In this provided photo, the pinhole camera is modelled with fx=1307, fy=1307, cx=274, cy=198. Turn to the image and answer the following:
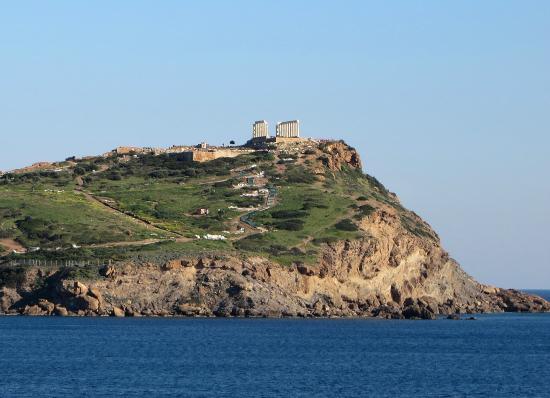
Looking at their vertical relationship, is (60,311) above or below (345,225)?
below

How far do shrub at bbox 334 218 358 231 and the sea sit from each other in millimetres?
21758

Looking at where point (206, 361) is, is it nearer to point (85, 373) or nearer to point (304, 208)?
point (85, 373)

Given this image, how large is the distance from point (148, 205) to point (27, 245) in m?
27.6

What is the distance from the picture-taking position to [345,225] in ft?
561

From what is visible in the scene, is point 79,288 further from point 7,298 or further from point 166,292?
point 166,292

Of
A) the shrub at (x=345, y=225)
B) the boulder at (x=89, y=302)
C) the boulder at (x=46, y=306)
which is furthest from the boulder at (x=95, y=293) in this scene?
the shrub at (x=345, y=225)

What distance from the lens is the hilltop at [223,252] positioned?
476 ft

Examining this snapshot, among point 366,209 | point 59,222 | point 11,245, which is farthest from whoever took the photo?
point 366,209

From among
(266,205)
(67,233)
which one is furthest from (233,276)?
(266,205)

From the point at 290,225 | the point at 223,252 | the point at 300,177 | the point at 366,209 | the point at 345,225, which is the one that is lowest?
the point at 223,252

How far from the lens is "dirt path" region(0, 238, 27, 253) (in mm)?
156337

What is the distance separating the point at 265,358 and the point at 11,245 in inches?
2509

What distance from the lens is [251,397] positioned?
7856 cm

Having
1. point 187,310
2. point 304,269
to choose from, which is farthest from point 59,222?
point 304,269
